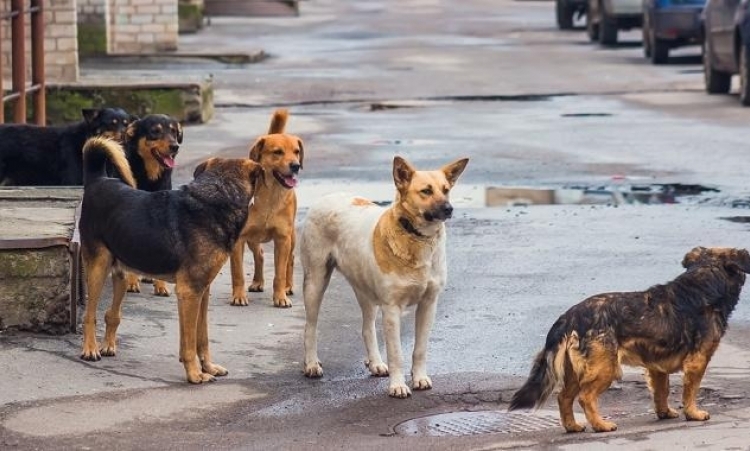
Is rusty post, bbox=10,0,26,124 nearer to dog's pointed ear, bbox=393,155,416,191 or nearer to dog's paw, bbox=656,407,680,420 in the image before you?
dog's pointed ear, bbox=393,155,416,191

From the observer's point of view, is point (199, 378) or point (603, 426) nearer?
point (603, 426)

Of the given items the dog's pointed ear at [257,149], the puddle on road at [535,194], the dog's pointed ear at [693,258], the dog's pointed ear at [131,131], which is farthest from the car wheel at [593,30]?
the dog's pointed ear at [693,258]

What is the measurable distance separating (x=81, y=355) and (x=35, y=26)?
31.2 feet

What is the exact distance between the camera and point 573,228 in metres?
13.1

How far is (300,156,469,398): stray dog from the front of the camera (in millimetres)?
8367

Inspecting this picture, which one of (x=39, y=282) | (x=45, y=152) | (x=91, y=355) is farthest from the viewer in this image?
(x=45, y=152)

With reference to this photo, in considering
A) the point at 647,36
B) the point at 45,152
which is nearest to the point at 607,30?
Answer: the point at 647,36

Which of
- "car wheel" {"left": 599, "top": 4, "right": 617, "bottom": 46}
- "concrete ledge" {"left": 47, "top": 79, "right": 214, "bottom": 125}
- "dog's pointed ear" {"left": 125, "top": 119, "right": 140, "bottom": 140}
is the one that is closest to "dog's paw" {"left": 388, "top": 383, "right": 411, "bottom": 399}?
"dog's pointed ear" {"left": 125, "top": 119, "right": 140, "bottom": 140}

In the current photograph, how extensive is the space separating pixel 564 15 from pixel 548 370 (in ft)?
108

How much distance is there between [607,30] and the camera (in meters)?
33.9

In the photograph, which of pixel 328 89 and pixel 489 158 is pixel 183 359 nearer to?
pixel 489 158

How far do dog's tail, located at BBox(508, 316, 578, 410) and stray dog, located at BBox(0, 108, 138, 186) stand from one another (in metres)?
5.20

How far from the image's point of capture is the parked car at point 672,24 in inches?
1113

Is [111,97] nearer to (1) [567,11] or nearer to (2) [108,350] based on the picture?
(2) [108,350]
